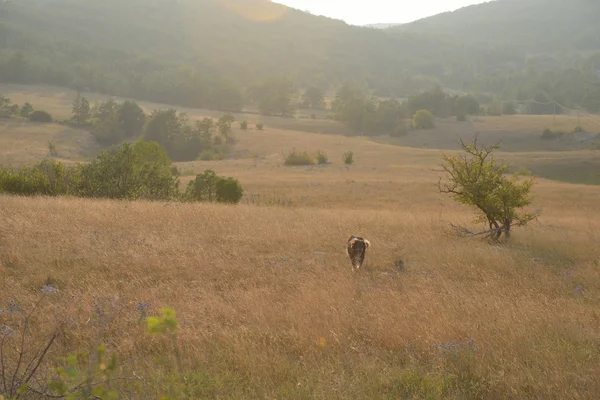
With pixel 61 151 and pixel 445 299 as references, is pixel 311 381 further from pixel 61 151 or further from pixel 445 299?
pixel 61 151

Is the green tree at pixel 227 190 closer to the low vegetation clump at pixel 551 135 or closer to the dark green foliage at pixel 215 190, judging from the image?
the dark green foliage at pixel 215 190

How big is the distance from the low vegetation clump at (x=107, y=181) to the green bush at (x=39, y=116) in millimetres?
66261

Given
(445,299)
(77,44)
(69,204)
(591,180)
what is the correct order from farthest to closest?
(77,44) < (591,180) < (69,204) < (445,299)

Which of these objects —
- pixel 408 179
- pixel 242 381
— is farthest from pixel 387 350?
pixel 408 179

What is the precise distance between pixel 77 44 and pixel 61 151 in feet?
477

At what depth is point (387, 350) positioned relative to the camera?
527 cm

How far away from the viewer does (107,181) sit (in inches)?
829

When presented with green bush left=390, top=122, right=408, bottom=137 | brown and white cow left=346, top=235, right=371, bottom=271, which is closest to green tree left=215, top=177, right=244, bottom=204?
brown and white cow left=346, top=235, right=371, bottom=271

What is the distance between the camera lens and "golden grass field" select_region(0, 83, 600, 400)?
4.44m

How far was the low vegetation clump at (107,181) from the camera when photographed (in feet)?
62.2

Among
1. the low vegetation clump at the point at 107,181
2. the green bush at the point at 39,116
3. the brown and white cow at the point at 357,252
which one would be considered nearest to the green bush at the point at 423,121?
the green bush at the point at 39,116

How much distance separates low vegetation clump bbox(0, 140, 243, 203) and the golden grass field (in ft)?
17.6

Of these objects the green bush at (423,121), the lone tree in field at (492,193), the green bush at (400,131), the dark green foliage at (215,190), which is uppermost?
the green bush at (423,121)

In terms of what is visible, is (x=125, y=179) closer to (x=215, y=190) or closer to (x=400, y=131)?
(x=215, y=190)
